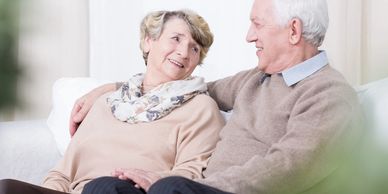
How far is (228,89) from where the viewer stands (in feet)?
5.71

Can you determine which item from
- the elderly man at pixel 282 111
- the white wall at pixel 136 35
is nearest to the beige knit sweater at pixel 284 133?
the elderly man at pixel 282 111

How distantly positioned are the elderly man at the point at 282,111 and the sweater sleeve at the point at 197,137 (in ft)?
0.10

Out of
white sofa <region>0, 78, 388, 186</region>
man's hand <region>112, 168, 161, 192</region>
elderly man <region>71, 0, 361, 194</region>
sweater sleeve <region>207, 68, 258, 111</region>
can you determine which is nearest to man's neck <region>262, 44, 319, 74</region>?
elderly man <region>71, 0, 361, 194</region>

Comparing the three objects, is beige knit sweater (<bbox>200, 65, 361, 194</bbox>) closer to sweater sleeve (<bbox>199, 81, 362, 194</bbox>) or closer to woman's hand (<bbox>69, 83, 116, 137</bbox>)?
sweater sleeve (<bbox>199, 81, 362, 194</bbox>)

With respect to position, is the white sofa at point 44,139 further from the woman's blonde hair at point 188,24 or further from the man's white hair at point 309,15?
the man's white hair at point 309,15

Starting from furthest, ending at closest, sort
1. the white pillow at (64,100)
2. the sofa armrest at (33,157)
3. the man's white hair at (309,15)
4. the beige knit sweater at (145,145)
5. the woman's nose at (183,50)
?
the white pillow at (64,100) < the sofa armrest at (33,157) < the woman's nose at (183,50) < the beige knit sweater at (145,145) < the man's white hair at (309,15)

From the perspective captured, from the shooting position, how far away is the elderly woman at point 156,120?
164 cm

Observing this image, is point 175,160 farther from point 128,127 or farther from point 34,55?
point 34,55

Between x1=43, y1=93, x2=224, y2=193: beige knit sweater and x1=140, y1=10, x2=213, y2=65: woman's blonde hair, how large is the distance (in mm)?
184

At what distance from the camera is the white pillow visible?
Answer: 2.08m

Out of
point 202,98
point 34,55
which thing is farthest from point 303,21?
point 34,55

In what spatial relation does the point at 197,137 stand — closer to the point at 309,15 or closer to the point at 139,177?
the point at 139,177

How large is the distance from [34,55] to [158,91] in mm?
1570

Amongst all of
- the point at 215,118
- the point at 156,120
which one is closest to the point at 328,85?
the point at 215,118
